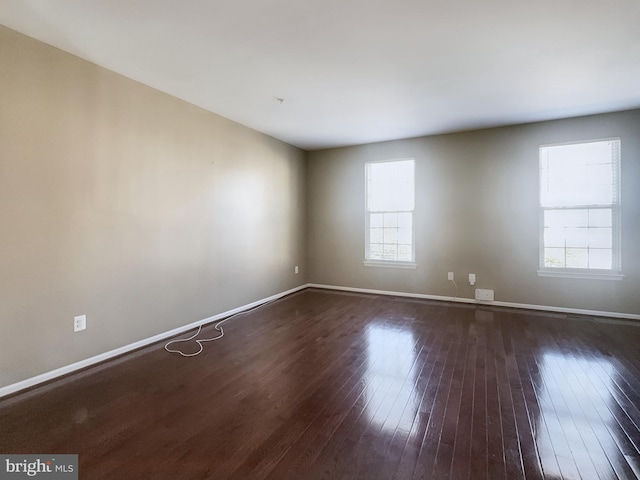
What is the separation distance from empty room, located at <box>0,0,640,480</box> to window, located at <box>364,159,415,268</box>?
0.20 m

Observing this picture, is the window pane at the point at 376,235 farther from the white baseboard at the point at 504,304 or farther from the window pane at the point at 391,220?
the white baseboard at the point at 504,304

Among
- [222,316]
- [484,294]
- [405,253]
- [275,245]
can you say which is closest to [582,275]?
[484,294]

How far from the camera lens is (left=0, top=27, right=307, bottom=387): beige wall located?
222 centimetres

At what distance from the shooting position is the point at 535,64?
8.86ft

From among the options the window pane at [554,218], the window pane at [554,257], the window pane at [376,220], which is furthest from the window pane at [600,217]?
the window pane at [376,220]

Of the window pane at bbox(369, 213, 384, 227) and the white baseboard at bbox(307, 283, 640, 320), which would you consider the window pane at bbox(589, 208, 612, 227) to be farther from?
the window pane at bbox(369, 213, 384, 227)

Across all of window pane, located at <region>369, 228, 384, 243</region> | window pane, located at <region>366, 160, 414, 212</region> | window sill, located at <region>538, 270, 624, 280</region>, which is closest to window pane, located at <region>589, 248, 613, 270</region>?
window sill, located at <region>538, 270, 624, 280</region>

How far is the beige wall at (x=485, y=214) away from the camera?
151 inches

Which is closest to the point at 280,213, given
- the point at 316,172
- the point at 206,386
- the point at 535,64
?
the point at 316,172

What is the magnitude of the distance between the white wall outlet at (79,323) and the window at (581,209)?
5292 millimetres

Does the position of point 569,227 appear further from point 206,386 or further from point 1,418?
point 1,418

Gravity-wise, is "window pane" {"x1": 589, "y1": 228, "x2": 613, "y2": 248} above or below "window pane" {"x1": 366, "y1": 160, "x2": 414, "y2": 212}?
below

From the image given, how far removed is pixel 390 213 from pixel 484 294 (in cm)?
189

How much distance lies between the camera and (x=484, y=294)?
454 centimetres
